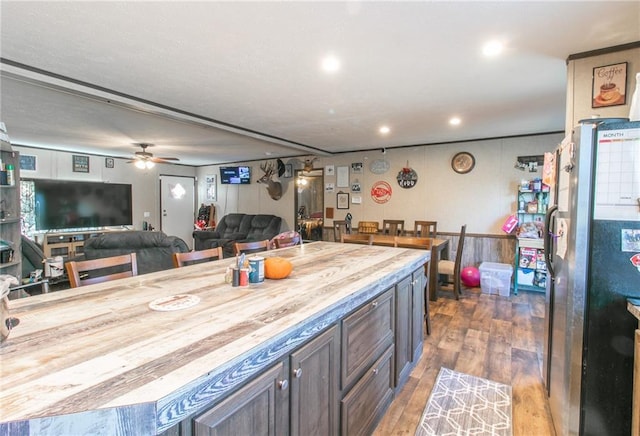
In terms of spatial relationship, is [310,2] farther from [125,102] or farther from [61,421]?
[125,102]

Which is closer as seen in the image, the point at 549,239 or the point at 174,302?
the point at 174,302

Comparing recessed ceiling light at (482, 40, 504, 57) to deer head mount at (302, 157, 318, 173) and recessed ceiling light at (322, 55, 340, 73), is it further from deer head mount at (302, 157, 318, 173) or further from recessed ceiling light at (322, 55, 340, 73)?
deer head mount at (302, 157, 318, 173)

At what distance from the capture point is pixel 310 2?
1.68 m

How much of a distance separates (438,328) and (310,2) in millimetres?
3252

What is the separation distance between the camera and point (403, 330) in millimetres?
2242

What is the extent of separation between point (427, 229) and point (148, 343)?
16.9ft

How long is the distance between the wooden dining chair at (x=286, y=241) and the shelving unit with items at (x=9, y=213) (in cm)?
276

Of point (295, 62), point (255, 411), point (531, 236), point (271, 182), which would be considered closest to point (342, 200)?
point (271, 182)

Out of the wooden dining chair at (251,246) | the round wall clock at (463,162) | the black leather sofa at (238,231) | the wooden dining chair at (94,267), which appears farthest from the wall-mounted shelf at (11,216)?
the round wall clock at (463,162)

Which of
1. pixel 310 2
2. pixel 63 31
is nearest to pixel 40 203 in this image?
pixel 63 31

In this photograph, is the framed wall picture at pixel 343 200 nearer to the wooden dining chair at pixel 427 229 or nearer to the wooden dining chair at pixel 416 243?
the wooden dining chair at pixel 427 229

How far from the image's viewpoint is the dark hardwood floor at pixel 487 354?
2064 mm

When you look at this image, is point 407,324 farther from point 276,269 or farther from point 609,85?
point 609,85

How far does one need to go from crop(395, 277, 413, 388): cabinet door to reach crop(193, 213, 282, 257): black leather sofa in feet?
16.8
